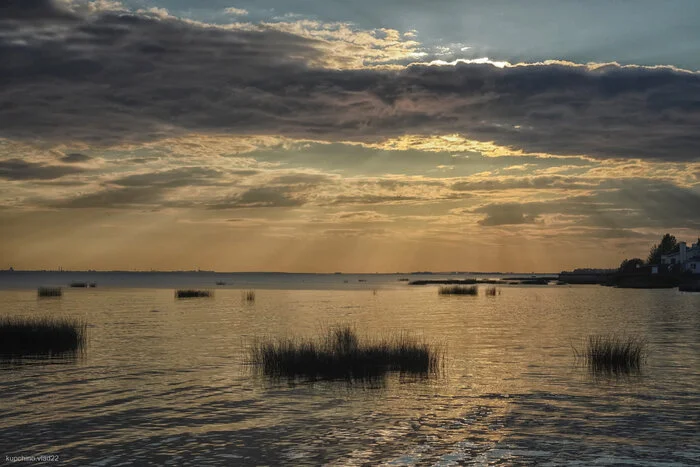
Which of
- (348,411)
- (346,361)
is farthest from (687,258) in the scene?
(348,411)

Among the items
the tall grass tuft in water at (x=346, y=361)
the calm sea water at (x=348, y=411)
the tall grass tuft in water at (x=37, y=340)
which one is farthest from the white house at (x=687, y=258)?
the tall grass tuft in water at (x=37, y=340)

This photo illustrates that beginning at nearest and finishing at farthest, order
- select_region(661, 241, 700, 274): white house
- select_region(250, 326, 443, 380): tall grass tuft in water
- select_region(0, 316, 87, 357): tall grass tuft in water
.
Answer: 1. select_region(250, 326, 443, 380): tall grass tuft in water
2. select_region(0, 316, 87, 357): tall grass tuft in water
3. select_region(661, 241, 700, 274): white house

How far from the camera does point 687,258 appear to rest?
159 m

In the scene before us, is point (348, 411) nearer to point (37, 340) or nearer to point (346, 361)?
point (346, 361)

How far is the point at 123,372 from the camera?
3047 centimetres

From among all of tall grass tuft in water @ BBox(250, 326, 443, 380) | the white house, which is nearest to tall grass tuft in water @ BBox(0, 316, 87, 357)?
tall grass tuft in water @ BBox(250, 326, 443, 380)

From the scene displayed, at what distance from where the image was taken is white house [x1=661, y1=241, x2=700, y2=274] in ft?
488

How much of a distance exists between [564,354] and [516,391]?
12.3 metres

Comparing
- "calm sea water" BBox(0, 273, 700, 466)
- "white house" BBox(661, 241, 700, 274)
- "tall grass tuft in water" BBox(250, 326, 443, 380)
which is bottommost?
"calm sea water" BBox(0, 273, 700, 466)

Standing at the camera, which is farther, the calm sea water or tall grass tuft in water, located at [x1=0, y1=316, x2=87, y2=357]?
tall grass tuft in water, located at [x1=0, y1=316, x2=87, y2=357]

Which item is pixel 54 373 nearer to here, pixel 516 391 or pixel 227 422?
pixel 227 422

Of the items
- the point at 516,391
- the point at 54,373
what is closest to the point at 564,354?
the point at 516,391

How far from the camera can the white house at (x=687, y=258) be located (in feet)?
488

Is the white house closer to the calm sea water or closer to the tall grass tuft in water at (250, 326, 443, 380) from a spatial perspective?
the calm sea water
